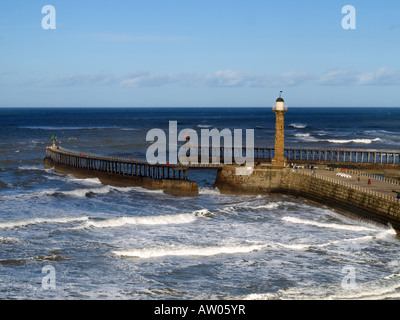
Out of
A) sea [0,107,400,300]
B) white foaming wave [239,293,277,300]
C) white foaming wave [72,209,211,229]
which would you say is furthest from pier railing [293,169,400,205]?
white foaming wave [239,293,277,300]

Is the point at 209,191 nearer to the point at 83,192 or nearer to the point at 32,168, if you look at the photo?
the point at 83,192

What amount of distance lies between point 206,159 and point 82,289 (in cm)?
3830

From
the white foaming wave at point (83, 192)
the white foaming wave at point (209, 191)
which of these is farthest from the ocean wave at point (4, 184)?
the white foaming wave at point (209, 191)

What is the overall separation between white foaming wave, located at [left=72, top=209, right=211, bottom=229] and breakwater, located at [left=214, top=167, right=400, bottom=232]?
1012 centimetres

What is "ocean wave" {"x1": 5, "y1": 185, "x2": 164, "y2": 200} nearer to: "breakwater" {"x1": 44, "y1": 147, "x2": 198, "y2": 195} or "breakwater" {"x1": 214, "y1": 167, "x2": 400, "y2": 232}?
"breakwater" {"x1": 44, "y1": 147, "x2": 198, "y2": 195}

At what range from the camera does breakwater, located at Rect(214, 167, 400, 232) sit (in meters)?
35.8

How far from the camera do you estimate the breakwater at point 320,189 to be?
3578cm

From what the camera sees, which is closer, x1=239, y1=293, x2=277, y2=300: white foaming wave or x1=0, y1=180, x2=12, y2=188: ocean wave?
x1=239, y1=293, x2=277, y2=300: white foaming wave

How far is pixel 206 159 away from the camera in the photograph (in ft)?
201

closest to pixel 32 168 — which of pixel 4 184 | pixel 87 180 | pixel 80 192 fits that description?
pixel 87 180

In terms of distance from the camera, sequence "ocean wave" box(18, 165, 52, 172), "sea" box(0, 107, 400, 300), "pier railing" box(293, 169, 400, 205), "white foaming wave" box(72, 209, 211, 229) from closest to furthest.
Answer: "sea" box(0, 107, 400, 300)
"white foaming wave" box(72, 209, 211, 229)
"pier railing" box(293, 169, 400, 205)
"ocean wave" box(18, 165, 52, 172)

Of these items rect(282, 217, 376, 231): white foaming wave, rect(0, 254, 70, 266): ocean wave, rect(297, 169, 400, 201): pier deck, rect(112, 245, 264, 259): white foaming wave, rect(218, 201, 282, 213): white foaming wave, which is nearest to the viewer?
rect(0, 254, 70, 266): ocean wave
